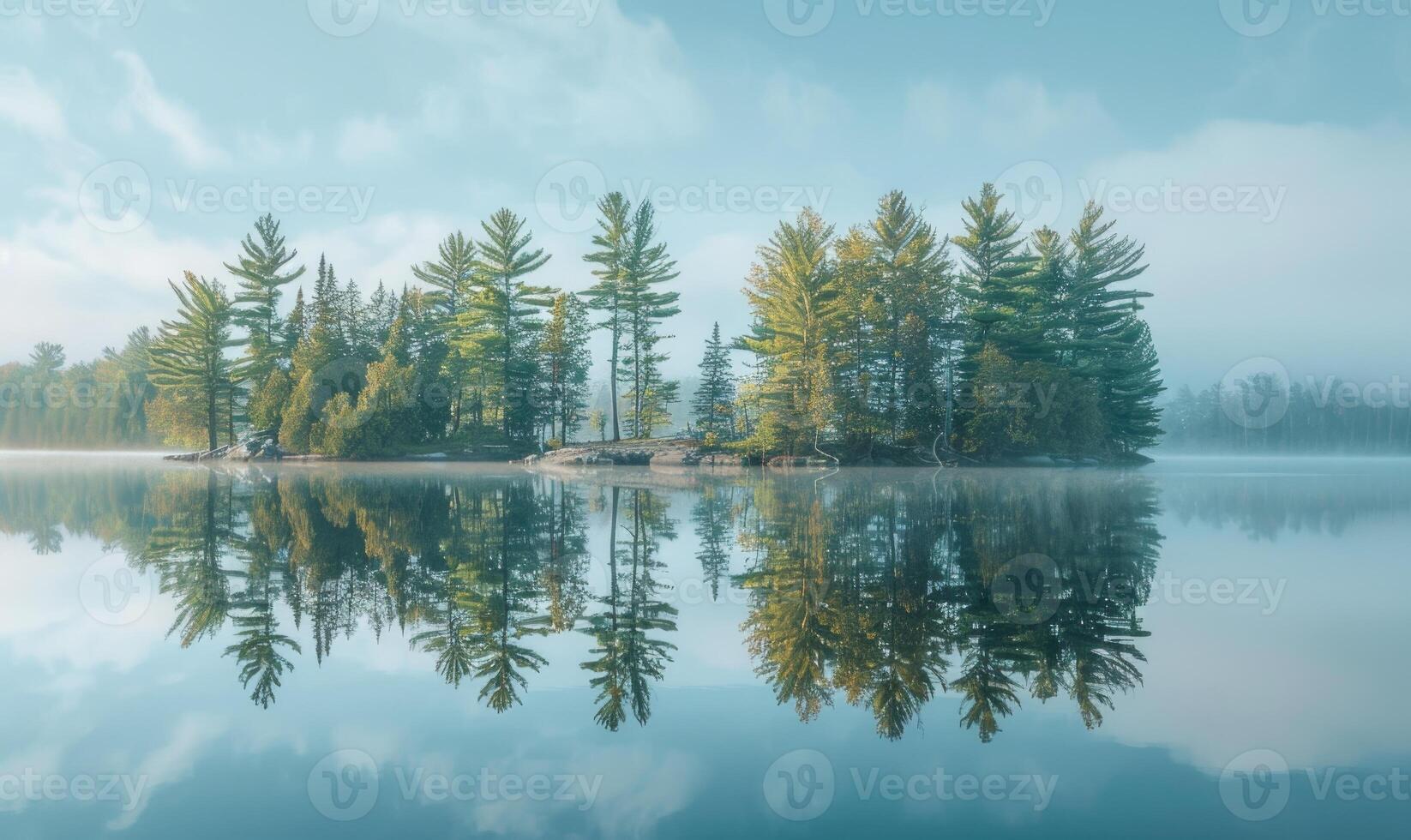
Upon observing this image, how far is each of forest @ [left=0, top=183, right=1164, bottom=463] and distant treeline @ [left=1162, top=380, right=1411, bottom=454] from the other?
81.5m

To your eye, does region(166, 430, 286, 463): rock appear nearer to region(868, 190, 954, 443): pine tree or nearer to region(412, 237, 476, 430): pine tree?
region(412, 237, 476, 430): pine tree

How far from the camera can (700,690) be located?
515 cm

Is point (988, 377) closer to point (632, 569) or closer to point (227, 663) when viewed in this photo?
point (632, 569)

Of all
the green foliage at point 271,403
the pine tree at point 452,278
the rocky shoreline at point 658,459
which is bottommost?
the rocky shoreline at point 658,459

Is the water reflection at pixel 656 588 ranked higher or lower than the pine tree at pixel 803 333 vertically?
lower

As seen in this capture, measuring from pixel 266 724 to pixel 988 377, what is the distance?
40.8m

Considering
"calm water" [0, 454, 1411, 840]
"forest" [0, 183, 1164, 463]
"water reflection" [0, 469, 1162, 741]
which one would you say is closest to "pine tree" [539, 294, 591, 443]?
"forest" [0, 183, 1164, 463]

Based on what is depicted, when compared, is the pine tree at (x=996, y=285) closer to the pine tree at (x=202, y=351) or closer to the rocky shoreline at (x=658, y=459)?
the rocky shoreline at (x=658, y=459)

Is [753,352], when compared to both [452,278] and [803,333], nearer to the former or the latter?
[803,333]

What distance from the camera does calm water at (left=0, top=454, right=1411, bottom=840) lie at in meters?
3.61

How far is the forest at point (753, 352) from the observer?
1665 inches

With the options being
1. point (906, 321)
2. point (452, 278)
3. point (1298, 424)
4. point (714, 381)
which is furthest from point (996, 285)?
point (1298, 424)

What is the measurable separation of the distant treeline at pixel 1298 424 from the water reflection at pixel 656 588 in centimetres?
12708

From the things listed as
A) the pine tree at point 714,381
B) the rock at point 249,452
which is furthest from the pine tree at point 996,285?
the rock at point 249,452
